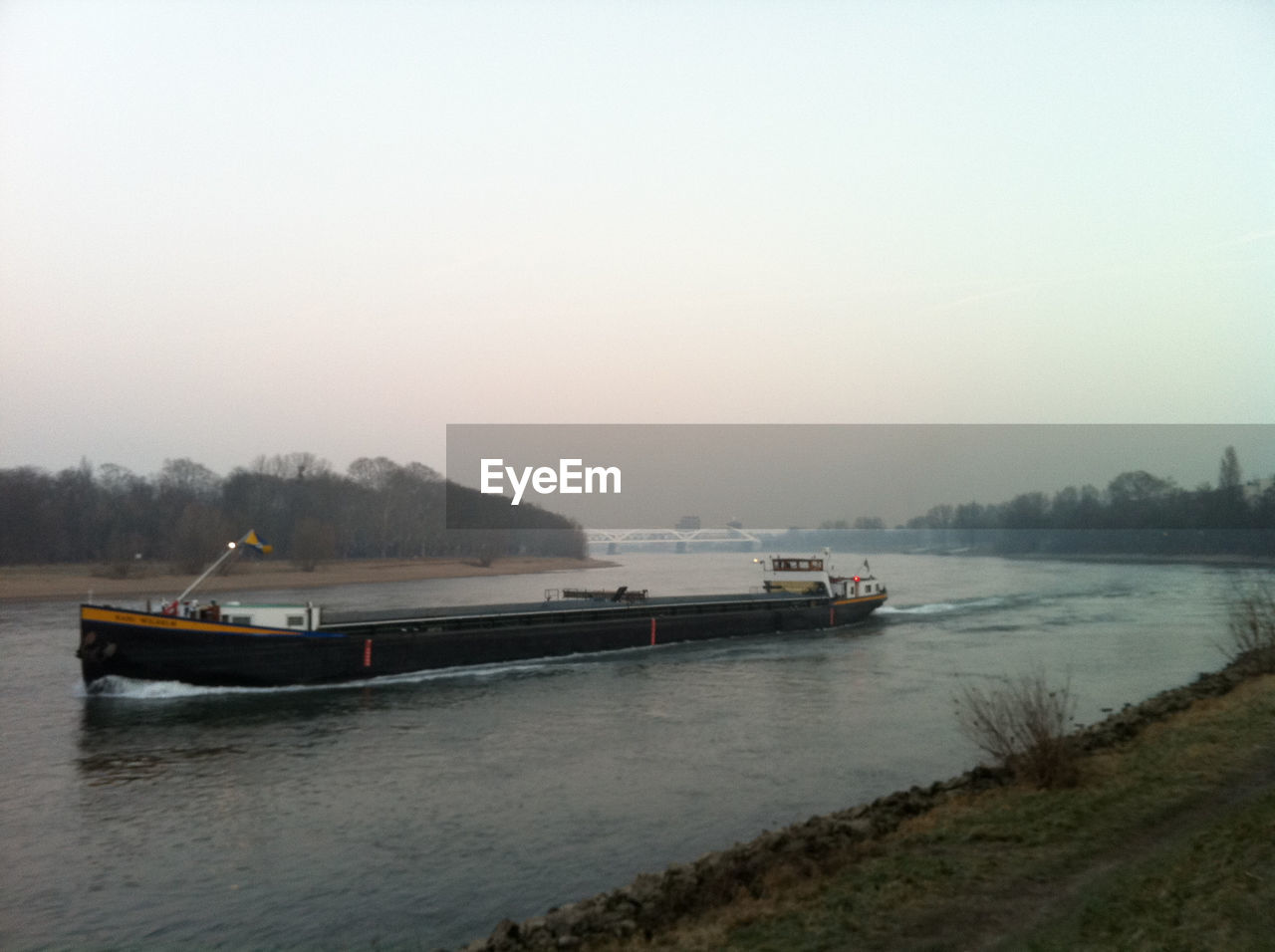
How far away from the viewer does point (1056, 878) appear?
31.0 ft

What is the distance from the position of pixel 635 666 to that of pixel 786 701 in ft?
28.3

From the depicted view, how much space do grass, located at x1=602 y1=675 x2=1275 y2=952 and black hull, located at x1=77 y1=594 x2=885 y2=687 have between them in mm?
21434

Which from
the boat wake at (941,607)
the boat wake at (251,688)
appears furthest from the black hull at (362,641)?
the boat wake at (941,607)

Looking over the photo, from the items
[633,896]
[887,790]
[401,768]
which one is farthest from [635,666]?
[633,896]

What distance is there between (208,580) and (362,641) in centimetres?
5088

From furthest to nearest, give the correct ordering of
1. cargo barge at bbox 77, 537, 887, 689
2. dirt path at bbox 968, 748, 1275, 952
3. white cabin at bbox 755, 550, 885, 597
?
white cabin at bbox 755, 550, 885, 597
cargo barge at bbox 77, 537, 887, 689
dirt path at bbox 968, 748, 1275, 952

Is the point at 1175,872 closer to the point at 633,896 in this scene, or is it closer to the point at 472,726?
the point at 633,896

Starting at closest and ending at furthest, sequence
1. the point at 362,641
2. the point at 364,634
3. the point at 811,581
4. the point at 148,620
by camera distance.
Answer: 1. the point at 148,620
2. the point at 362,641
3. the point at 364,634
4. the point at 811,581

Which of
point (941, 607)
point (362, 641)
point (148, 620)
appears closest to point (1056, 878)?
point (362, 641)

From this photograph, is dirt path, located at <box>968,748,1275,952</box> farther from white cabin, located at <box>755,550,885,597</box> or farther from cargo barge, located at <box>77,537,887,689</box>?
white cabin, located at <box>755,550,885,597</box>

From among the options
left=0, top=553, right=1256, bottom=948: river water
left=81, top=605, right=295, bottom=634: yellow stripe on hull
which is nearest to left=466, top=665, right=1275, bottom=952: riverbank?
left=0, top=553, right=1256, bottom=948: river water

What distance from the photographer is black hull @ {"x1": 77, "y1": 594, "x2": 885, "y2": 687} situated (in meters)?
26.7

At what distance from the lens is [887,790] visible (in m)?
16.7

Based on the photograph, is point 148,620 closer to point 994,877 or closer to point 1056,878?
point 994,877
